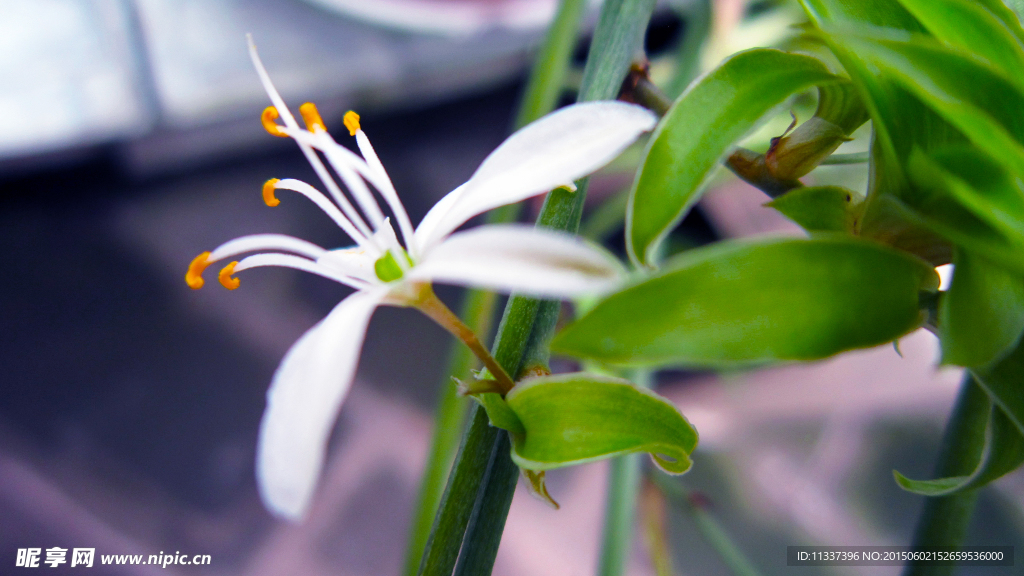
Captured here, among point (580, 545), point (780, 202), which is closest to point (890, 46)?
point (780, 202)

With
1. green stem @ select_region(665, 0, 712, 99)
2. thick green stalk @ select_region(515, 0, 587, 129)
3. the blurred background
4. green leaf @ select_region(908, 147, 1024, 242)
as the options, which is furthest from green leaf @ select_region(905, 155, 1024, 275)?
the blurred background

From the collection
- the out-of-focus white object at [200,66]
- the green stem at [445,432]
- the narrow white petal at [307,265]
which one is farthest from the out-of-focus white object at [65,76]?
the narrow white petal at [307,265]

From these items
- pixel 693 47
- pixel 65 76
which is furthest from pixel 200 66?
pixel 693 47

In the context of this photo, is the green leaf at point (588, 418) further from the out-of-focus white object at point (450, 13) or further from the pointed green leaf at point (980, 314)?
the out-of-focus white object at point (450, 13)

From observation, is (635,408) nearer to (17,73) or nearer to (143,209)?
(143,209)

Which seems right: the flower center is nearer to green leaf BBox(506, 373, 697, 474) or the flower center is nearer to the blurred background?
green leaf BBox(506, 373, 697, 474)

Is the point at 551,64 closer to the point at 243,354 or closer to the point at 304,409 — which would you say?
the point at 304,409

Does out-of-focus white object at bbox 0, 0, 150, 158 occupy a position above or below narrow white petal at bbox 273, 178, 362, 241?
below
